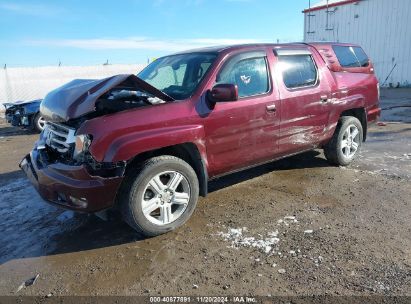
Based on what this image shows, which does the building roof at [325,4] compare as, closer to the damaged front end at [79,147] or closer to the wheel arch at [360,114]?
the wheel arch at [360,114]

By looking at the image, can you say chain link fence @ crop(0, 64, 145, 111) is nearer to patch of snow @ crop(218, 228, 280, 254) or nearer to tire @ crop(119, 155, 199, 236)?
tire @ crop(119, 155, 199, 236)

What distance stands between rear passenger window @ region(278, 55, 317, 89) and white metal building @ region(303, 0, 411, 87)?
17.4 metres

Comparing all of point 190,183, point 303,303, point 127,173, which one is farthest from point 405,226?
point 127,173

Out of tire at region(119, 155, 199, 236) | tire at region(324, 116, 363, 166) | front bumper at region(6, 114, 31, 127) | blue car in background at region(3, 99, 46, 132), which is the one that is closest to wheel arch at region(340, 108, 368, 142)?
tire at region(324, 116, 363, 166)

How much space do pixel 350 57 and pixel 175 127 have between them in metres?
3.67

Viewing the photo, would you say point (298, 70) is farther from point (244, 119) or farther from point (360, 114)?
point (360, 114)

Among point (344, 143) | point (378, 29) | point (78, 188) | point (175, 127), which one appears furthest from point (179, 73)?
point (378, 29)

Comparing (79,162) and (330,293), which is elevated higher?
(79,162)

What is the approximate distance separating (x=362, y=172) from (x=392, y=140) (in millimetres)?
2636

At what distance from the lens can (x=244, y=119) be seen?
437cm

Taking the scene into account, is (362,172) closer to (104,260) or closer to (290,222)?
(290,222)

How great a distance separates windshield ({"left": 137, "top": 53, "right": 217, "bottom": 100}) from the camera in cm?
430

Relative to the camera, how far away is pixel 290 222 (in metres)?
4.12

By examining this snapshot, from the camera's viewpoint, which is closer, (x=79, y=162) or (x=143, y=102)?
(x=79, y=162)
